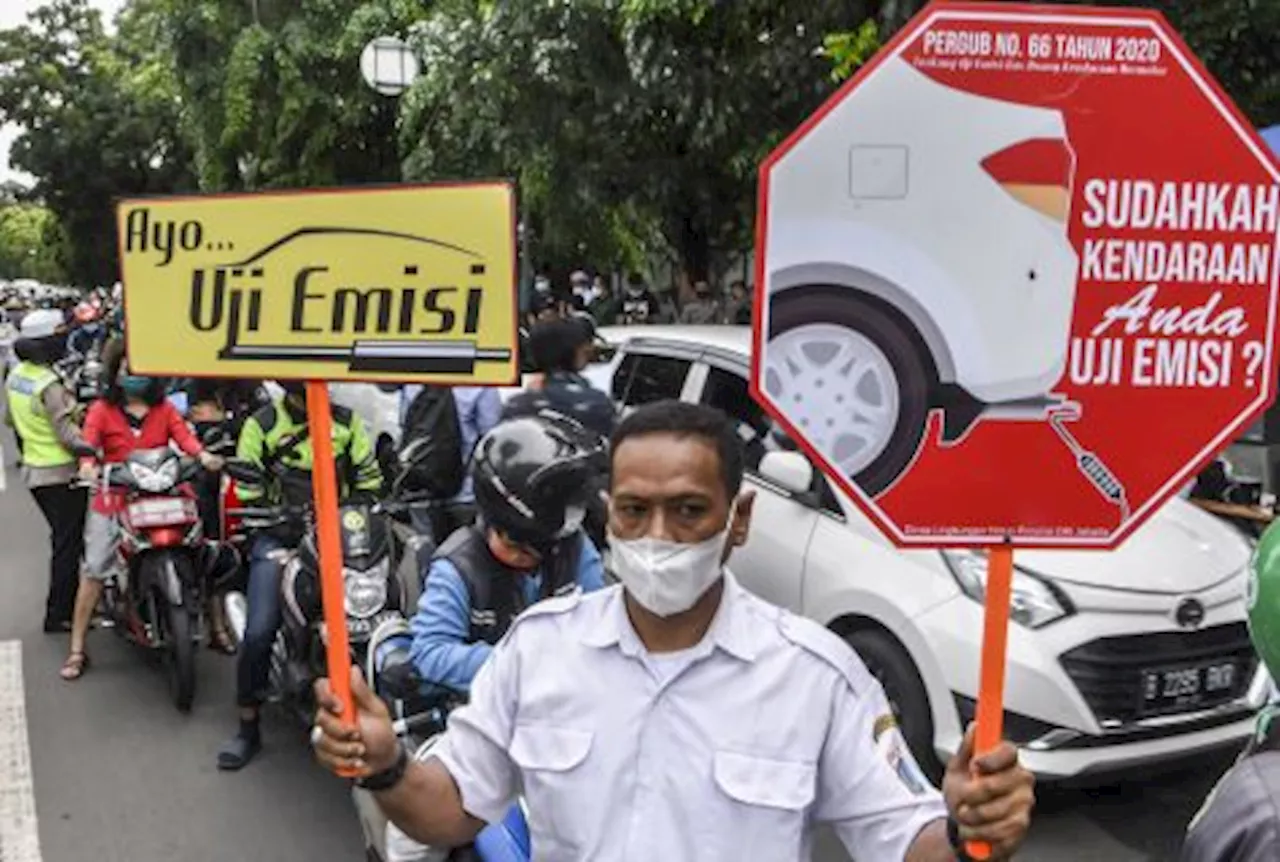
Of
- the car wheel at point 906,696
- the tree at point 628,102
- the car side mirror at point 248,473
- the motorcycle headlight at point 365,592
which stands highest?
the tree at point 628,102

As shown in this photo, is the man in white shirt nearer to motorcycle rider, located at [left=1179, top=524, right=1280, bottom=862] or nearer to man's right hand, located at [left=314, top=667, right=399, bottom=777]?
man's right hand, located at [left=314, top=667, right=399, bottom=777]

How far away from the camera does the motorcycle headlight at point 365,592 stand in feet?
14.2

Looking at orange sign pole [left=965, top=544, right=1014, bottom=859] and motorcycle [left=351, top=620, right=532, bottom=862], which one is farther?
motorcycle [left=351, top=620, right=532, bottom=862]

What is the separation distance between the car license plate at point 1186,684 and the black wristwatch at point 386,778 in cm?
311

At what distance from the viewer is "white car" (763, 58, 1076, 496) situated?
1.68 meters

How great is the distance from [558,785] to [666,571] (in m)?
0.33

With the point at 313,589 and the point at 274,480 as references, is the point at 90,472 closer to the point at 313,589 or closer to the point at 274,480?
the point at 274,480

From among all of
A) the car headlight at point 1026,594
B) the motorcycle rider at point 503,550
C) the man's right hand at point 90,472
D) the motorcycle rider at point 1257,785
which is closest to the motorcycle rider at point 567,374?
the car headlight at point 1026,594

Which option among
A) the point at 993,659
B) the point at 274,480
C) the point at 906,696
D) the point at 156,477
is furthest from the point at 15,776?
the point at 993,659

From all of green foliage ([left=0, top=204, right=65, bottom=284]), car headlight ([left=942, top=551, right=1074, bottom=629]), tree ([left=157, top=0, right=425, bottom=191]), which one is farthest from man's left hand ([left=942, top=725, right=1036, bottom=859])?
green foliage ([left=0, top=204, right=65, bottom=284])

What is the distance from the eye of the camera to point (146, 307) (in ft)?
7.02

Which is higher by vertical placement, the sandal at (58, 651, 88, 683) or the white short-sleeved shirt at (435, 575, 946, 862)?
the white short-sleeved shirt at (435, 575, 946, 862)

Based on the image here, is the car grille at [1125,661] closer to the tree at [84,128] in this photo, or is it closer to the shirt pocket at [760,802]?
the shirt pocket at [760,802]

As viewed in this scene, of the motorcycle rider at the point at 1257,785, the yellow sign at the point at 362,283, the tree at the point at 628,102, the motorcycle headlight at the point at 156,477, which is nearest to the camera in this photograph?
the motorcycle rider at the point at 1257,785
